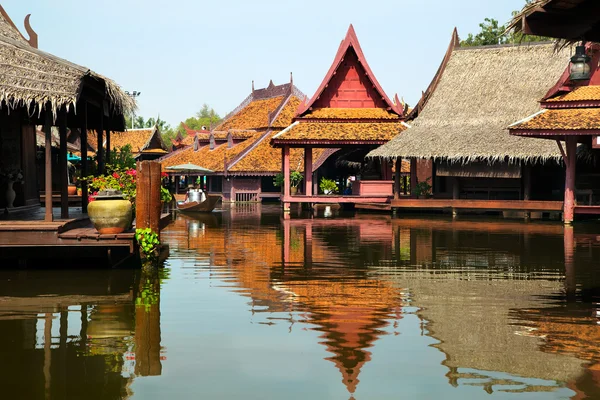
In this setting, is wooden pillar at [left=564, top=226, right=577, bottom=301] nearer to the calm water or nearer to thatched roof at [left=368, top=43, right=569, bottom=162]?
the calm water

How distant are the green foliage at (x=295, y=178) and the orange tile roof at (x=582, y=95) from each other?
23633 millimetres

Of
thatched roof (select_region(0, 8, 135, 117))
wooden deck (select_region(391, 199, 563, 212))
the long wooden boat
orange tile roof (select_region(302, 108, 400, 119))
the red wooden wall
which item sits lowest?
the long wooden boat

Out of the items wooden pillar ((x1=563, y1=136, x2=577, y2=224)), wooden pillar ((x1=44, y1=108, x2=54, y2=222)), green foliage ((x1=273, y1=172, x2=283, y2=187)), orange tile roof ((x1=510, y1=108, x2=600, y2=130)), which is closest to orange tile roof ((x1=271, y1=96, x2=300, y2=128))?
green foliage ((x1=273, y1=172, x2=283, y2=187))

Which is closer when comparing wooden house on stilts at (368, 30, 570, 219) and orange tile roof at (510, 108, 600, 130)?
orange tile roof at (510, 108, 600, 130)

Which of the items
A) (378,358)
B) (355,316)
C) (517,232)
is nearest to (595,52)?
(517,232)

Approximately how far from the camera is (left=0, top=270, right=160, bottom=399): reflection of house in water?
6.53m

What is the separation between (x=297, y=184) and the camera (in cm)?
5069

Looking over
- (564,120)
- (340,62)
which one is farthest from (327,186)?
(564,120)

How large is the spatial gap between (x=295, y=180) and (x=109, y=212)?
38437 millimetres

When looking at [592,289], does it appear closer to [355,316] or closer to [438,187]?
[355,316]

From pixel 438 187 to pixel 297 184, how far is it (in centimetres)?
1440

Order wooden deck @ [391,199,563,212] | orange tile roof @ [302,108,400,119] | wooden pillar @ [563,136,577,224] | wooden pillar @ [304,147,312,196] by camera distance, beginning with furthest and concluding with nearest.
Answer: orange tile roof @ [302,108,400,119] → wooden pillar @ [304,147,312,196] → wooden deck @ [391,199,563,212] → wooden pillar @ [563,136,577,224]

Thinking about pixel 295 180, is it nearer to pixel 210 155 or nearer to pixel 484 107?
pixel 210 155

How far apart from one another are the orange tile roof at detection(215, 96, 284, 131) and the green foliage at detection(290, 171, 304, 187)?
27.7ft
